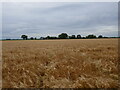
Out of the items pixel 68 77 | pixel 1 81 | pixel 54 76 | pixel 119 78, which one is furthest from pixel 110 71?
pixel 1 81

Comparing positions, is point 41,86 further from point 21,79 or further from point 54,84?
point 21,79

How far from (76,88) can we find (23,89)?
1334 mm

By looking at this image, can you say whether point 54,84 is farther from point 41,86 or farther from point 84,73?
point 84,73

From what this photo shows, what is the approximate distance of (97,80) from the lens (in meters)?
3.06

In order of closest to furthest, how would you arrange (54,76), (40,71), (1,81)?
1. (1,81)
2. (54,76)
3. (40,71)

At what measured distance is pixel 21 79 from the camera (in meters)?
3.35

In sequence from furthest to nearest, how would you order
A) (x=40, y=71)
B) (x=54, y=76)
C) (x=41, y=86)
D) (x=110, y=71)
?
(x=40, y=71)
(x=110, y=71)
(x=54, y=76)
(x=41, y=86)

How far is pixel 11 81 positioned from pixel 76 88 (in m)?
1.83

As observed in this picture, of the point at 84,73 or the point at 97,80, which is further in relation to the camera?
the point at 84,73

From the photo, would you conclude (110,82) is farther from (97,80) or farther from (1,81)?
(1,81)

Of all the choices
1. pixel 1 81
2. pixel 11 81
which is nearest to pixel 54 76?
pixel 11 81

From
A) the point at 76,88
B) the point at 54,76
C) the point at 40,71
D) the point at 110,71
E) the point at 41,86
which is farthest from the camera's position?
the point at 40,71

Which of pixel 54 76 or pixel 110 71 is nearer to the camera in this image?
pixel 54 76

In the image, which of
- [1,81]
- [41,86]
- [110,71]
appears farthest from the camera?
[110,71]
